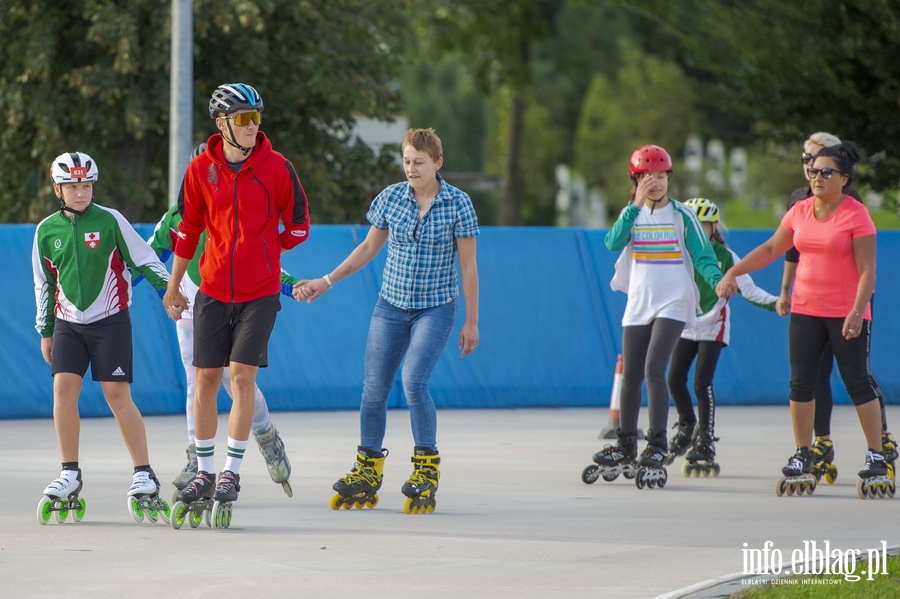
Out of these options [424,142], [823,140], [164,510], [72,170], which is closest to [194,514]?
[164,510]

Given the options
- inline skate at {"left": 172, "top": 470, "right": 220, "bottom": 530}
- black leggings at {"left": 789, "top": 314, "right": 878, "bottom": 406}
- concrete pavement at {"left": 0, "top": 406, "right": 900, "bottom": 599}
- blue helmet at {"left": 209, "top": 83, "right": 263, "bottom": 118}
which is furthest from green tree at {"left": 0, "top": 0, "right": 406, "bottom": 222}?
inline skate at {"left": 172, "top": 470, "right": 220, "bottom": 530}

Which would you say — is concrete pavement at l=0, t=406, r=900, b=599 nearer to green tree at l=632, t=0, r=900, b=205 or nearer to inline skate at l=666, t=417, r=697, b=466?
inline skate at l=666, t=417, r=697, b=466

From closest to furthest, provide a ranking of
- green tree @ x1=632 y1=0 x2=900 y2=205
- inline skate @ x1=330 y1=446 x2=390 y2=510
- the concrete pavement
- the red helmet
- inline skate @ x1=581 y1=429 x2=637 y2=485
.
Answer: the concrete pavement, inline skate @ x1=330 y1=446 x2=390 y2=510, the red helmet, inline skate @ x1=581 y1=429 x2=637 y2=485, green tree @ x1=632 y1=0 x2=900 y2=205

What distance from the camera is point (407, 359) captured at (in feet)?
27.0

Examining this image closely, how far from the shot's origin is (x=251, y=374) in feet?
24.5

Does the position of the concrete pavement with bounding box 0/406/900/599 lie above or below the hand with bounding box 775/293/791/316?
below

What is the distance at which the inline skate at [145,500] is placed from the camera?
7.67m

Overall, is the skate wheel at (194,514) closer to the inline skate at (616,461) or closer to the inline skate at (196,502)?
the inline skate at (196,502)

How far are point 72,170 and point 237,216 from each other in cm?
97

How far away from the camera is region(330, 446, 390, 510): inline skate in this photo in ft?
27.3

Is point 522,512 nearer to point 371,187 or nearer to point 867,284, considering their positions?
point 867,284

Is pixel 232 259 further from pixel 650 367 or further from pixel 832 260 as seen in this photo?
pixel 832 260

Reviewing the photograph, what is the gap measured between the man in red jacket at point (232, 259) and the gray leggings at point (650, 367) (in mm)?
2659

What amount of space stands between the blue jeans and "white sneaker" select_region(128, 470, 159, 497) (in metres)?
1.18
